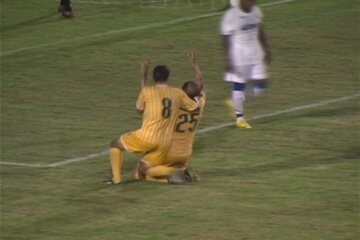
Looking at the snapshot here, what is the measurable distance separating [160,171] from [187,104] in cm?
77

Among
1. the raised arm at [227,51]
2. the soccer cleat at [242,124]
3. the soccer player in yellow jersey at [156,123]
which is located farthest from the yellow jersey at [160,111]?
the soccer cleat at [242,124]

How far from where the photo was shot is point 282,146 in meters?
15.7

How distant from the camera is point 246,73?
655 inches

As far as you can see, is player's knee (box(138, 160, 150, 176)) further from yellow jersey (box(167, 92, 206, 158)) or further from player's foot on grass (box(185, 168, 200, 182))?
player's foot on grass (box(185, 168, 200, 182))

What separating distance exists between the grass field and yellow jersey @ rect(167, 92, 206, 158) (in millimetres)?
426

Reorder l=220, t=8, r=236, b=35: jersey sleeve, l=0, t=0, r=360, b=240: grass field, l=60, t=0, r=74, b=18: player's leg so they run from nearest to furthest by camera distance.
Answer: l=0, t=0, r=360, b=240: grass field, l=220, t=8, r=236, b=35: jersey sleeve, l=60, t=0, r=74, b=18: player's leg

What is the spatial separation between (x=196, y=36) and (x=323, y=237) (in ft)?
48.1

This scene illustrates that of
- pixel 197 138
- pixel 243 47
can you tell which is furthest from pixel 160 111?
pixel 243 47

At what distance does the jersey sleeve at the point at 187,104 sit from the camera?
1356 centimetres

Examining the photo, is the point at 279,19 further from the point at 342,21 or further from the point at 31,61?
the point at 31,61

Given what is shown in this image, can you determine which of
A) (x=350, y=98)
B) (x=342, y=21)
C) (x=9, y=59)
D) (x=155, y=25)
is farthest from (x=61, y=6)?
(x=350, y=98)

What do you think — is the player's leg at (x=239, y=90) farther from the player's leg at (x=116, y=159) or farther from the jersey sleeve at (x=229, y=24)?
the player's leg at (x=116, y=159)

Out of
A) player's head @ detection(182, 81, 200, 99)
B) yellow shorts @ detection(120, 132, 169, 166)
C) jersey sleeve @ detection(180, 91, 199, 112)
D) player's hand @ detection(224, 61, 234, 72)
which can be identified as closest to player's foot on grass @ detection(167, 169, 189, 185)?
yellow shorts @ detection(120, 132, 169, 166)

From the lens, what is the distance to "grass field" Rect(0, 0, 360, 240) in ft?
39.2
